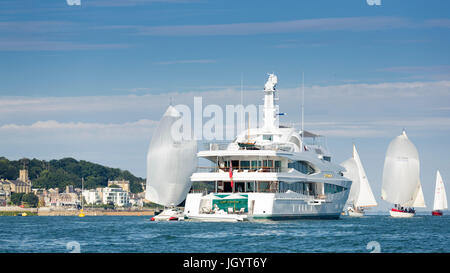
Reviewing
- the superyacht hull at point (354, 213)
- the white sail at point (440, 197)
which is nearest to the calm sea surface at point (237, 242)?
the superyacht hull at point (354, 213)

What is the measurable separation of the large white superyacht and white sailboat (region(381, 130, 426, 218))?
85.8 ft

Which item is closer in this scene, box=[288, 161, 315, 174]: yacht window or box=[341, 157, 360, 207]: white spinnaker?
box=[288, 161, 315, 174]: yacht window

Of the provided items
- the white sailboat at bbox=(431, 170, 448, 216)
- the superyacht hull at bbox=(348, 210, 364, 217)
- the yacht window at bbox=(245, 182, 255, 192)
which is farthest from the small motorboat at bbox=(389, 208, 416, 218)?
the yacht window at bbox=(245, 182, 255, 192)

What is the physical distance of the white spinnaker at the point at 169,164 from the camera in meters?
75.9

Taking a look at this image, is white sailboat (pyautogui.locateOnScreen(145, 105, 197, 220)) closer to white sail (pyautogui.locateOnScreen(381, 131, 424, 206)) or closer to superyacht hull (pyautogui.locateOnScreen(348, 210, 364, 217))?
white sail (pyautogui.locateOnScreen(381, 131, 424, 206))

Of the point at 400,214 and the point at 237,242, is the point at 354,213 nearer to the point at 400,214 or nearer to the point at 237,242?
the point at 400,214

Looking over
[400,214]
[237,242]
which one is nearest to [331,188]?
[237,242]

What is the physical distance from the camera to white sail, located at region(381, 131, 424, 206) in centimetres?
9662

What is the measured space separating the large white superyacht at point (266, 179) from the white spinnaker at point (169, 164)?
28.9 ft

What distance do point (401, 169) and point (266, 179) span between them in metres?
41.7

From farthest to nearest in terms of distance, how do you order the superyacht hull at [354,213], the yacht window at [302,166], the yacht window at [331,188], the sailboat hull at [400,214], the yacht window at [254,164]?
the superyacht hull at [354,213], the sailboat hull at [400,214], the yacht window at [331,188], the yacht window at [302,166], the yacht window at [254,164]

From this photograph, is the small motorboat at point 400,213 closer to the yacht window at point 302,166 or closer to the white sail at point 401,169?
the white sail at point 401,169

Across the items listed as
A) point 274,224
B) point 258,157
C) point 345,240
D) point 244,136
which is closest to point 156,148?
point 244,136
